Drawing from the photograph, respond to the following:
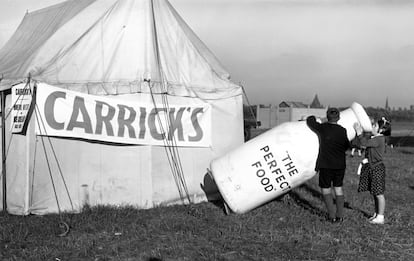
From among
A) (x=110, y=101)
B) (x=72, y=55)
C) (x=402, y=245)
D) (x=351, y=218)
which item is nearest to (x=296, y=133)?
(x=351, y=218)

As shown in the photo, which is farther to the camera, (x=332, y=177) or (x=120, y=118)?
(x=120, y=118)

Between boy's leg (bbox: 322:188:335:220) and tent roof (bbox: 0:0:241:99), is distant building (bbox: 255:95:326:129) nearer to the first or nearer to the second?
tent roof (bbox: 0:0:241:99)

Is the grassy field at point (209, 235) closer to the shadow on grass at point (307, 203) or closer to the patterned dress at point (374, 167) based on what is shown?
the shadow on grass at point (307, 203)

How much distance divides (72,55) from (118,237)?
3374 millimetres

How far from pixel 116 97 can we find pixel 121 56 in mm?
742

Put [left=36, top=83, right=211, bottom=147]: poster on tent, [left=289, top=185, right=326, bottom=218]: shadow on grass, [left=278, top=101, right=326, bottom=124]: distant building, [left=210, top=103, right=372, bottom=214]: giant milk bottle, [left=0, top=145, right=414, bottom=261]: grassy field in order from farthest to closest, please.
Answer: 1. [left=278, top=101, right=326, bottom=124]: distant building
2. [left=289, top=185, right=326, bottom=218]: shadow on grass
3. [left=36, top=83, right=211, bottom=147]: poster on tent
4. [left=210, top=103, right=372, bottom=214]: giant milk bottle
5. [left=0, top=145, right=414, bottom=261]: grassy field

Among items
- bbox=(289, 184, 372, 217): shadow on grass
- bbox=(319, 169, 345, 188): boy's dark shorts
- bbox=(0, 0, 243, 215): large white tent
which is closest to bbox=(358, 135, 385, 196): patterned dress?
bbox=(319, 169, 345, 188): boy's dark shorts

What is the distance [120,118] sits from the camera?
8172 mm

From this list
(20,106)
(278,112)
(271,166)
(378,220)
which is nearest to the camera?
(378,220)

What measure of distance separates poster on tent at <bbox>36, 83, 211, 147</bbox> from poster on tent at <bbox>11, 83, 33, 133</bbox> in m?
0.20

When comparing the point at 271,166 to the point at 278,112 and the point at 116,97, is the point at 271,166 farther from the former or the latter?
the point at 278,112

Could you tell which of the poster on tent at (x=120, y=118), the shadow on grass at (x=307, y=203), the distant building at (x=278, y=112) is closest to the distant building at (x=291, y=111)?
the distant building at (x=278, y=112)

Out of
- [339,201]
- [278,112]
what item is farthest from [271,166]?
[278,112]

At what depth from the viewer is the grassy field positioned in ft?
19.6
